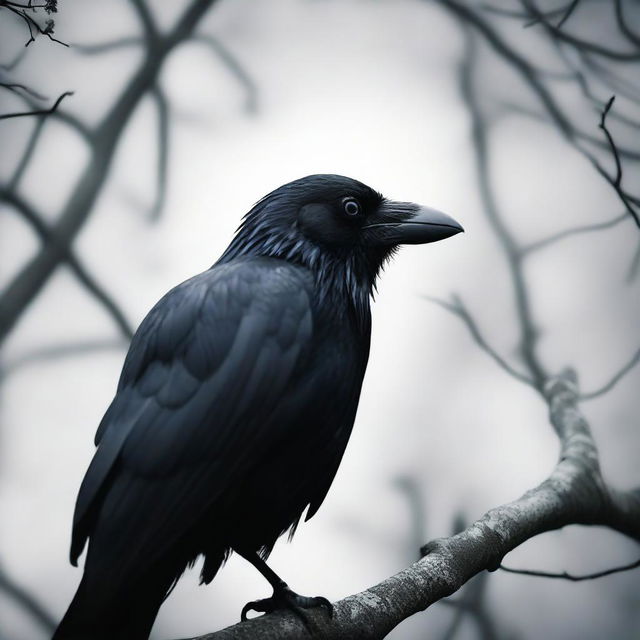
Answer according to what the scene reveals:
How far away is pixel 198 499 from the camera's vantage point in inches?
55.8

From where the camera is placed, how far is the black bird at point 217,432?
4.65 feet

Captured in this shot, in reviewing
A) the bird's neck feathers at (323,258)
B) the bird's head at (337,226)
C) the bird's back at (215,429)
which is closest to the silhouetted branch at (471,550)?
the bird's back at (215,429)

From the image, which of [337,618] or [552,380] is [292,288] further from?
[552,380]

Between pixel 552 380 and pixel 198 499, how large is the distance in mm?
2122

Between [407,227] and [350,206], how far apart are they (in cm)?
15

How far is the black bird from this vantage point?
1418 millimetres

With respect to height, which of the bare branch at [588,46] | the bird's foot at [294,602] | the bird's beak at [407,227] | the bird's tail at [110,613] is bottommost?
the bird's tail at [110,613]

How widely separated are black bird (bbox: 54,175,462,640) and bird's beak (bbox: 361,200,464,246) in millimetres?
173

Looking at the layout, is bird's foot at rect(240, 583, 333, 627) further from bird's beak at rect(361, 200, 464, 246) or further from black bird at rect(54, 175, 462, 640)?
bird's beak at rect(361, 200, 464, 246)

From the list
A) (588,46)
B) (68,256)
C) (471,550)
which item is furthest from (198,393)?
(588,46)

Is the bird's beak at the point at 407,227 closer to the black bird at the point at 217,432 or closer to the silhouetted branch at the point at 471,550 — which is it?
the black bird at the point at 217,432

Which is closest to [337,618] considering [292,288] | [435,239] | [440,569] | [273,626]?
[273,626]

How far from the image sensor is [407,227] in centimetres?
188

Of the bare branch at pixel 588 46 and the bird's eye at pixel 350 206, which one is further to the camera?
the bare branch at pixel 588 46
